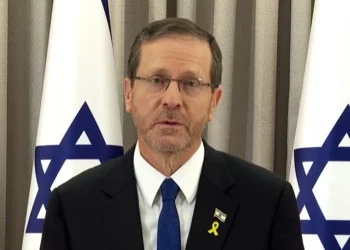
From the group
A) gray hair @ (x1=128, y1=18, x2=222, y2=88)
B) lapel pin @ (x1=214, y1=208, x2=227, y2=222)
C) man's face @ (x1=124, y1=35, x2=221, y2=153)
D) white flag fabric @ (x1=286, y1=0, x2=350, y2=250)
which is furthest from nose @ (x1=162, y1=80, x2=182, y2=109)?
white flag fabric @ (x1=286, y1=0, x2=350, y2=250)

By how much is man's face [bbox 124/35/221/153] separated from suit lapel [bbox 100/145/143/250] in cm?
9

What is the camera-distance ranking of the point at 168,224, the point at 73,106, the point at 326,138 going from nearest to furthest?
the point at 168,224 < the point at 326,138 < the point at 73,106

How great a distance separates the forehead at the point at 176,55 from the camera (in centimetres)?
131

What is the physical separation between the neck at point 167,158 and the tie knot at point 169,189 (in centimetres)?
3

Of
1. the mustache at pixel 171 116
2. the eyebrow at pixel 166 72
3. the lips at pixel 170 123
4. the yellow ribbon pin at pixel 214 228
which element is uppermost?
the eyebrow at pixel 166 72

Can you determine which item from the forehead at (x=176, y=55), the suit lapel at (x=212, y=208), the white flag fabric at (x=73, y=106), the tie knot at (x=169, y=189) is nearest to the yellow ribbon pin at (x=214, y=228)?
the suit lapel at (x=212, y=208)

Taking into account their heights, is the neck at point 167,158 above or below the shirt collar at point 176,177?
above

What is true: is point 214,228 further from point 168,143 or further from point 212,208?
point 168,143

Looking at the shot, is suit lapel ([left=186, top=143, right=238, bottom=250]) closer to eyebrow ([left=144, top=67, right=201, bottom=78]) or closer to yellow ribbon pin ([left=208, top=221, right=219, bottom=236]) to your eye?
yellow ribbon pin ([left=208, top=221, right=219, bottom=236])

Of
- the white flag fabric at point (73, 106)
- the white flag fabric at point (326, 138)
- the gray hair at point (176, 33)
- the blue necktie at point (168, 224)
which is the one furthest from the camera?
the white flag fabric at point (73, 106)

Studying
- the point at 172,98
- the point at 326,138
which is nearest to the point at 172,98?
the point at 172,98

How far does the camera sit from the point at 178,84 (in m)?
1.30

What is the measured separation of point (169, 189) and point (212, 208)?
10cm

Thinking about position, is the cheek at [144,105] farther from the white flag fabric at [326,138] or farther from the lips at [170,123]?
the white flag fabric at [326,138]
